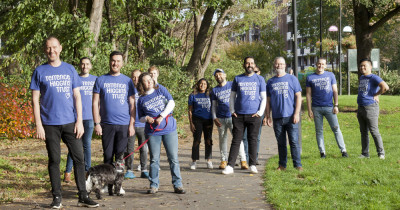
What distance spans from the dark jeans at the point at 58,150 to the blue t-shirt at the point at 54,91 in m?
0.09

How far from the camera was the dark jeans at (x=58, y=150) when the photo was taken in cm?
654

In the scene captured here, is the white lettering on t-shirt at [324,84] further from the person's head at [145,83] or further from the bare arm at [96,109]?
the bare arm at [96,109]

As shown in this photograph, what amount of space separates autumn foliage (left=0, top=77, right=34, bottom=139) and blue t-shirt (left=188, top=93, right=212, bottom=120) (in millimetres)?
7063

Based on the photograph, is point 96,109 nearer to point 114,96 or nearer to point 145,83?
point 114,96

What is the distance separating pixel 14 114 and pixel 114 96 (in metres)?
8.80

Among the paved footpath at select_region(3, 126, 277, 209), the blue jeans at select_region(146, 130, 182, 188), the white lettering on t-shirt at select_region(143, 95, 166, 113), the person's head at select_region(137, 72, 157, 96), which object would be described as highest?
the person's head at select_region(137, 72, 157, 96)

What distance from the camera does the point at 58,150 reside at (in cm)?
664

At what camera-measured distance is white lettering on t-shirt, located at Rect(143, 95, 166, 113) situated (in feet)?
25.1

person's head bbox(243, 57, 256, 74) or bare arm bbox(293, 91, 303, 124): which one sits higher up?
person's head bbox(243, 57, 256, 74)

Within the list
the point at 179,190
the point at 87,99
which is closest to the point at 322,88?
the point at 179,190

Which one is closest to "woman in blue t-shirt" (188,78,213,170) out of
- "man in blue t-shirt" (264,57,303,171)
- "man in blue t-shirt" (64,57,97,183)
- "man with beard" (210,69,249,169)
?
"man with beard" (210,69,249,169)

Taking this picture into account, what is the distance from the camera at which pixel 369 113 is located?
10.4 meters

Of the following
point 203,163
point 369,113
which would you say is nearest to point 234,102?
point 203,163

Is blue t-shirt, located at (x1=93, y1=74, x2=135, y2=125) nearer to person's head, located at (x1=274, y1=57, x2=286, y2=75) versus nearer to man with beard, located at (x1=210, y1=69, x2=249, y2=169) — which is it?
man with beard, located at (x1=210, y1=69, x2=249, y2=169)
